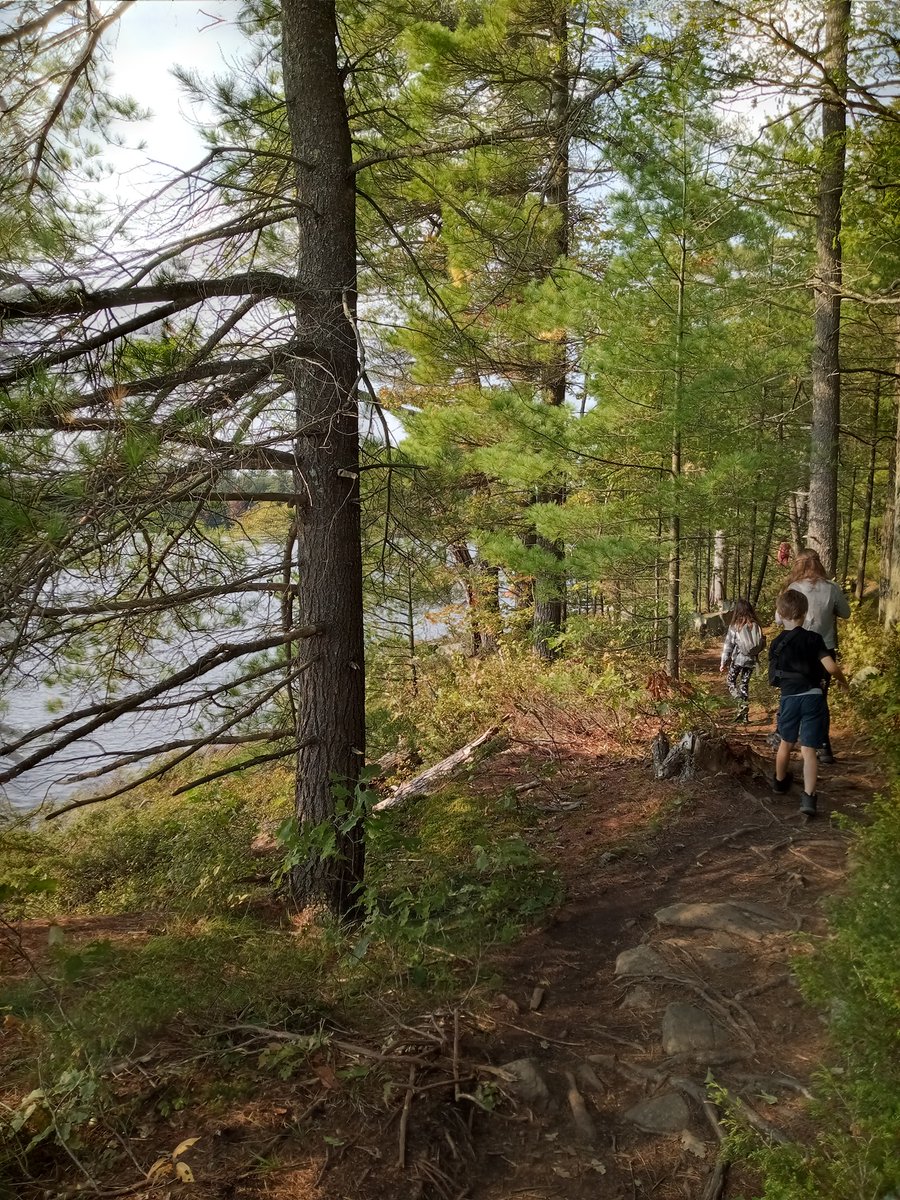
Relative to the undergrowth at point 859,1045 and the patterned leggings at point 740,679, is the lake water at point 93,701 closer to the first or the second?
the undergrowth at point 859,1045

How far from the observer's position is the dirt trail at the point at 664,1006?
2623mm

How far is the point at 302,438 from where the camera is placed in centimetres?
441

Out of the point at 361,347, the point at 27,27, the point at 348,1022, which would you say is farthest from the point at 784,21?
the point at 348,1022

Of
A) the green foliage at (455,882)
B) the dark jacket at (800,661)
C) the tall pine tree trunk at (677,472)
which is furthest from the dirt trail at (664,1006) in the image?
the tall pine tree trunk at (677,472)

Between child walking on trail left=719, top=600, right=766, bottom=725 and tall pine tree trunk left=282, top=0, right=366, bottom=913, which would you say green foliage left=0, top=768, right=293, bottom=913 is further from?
child walking on trail left=719, top=600, right=766, bottom=725

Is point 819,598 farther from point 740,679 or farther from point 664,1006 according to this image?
point 664,1006

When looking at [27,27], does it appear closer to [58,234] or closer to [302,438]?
[58,234]

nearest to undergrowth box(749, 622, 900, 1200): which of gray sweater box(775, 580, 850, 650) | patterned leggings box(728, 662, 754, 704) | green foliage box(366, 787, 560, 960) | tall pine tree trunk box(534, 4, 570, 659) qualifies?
green foliage box(366, 787, 560, 960)

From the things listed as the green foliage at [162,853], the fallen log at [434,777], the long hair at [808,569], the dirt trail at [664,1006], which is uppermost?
the long hair at [808,569]

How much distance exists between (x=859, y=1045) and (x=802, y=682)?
10.6 feet

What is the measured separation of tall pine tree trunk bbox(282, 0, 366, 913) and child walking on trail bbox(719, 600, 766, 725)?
5.42 meters

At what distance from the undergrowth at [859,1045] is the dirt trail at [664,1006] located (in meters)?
0.25

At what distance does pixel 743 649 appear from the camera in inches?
330

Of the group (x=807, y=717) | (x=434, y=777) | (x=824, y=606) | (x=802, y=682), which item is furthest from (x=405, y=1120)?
(x=824, y=606)
